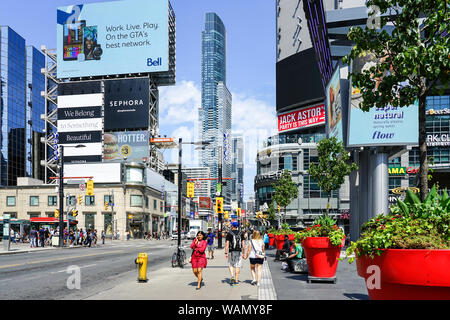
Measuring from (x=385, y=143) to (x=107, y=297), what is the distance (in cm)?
2522

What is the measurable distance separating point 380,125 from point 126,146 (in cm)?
7689

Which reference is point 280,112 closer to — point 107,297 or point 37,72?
point 37,72

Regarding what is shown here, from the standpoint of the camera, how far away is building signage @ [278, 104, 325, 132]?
96.4 metres

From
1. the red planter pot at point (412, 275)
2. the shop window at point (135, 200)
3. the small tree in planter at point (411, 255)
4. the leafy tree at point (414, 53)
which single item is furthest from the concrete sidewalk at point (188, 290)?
the shop window at point (135, 200)

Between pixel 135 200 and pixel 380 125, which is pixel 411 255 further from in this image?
pixel 135 200

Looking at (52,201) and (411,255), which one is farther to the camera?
(52,201)

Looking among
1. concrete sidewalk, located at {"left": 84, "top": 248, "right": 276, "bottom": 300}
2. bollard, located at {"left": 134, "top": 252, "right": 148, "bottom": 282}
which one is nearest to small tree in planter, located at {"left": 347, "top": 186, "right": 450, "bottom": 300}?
concrete sidewalk, located at {"left": 84, "top": 248, "right": 276, "bottom": 300}

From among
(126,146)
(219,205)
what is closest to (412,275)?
(219,205)

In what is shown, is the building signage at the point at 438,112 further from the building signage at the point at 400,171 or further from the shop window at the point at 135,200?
the shop window at the point at 135,200

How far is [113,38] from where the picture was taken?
10269 centimetres

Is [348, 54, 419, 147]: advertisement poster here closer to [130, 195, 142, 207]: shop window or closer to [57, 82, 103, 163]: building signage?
[130, 195, 142, 207]: shop window

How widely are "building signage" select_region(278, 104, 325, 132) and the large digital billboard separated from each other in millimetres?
29846

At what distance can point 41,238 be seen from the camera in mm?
44906

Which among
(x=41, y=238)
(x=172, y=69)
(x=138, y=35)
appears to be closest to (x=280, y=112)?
(x=172, y=69)
